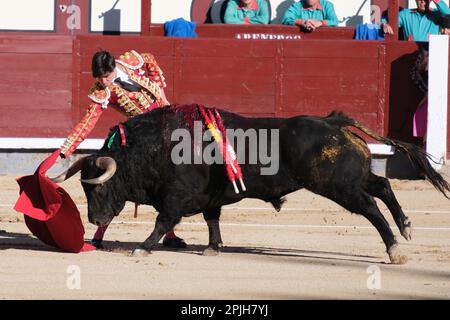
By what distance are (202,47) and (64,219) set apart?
4.26 m

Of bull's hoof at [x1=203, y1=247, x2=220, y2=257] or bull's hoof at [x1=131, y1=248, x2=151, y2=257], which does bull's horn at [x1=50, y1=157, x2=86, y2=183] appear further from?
bull's hoof at [x1=203, y1=247, x2=220, y2=257]

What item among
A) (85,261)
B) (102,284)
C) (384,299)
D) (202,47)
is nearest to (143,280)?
(102,284)

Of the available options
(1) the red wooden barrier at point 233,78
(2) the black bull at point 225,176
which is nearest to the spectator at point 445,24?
(1) the red wooden barrier at point 233,78

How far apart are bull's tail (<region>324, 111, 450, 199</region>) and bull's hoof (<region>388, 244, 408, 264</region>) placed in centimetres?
37

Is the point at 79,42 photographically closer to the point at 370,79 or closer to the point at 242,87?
the point at 242,87

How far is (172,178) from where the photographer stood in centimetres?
605

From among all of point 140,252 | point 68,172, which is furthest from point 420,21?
point 140,252


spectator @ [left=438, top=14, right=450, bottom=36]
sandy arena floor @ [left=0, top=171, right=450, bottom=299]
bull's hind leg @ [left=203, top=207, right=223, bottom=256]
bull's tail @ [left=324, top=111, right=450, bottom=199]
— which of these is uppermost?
spectator @ [left=438, top=14, right=450, bottom=36]

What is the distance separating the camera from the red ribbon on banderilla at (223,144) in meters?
5.92

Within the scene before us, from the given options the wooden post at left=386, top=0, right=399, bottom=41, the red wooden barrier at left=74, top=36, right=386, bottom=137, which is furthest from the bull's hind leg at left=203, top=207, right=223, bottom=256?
the wooden post at left=386, top=0, right=399, bottom=41

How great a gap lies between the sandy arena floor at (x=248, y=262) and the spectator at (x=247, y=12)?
9.06ft

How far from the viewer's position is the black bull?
5848mm

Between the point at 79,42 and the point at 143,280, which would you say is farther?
the point at 79,42

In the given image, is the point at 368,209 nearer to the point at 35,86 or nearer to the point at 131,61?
the point at 131,61
